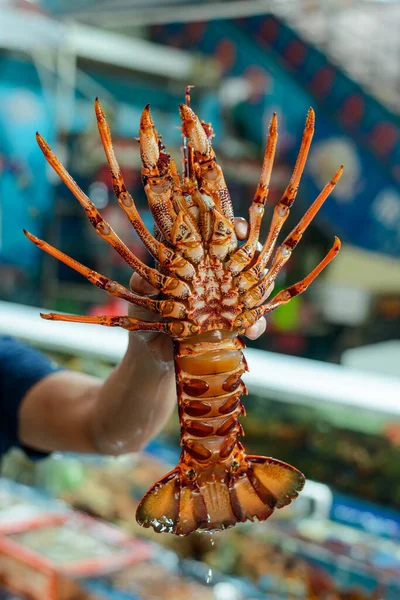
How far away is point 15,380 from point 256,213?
47.5 inches

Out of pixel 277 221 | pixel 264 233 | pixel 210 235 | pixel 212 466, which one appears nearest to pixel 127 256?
pixel 210 235

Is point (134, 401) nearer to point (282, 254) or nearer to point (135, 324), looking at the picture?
point (135, 324)

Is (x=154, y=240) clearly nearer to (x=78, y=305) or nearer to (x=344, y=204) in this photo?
(x=344, y=204)

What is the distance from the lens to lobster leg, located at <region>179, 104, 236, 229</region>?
113 centimetres

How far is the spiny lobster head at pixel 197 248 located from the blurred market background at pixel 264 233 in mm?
1304

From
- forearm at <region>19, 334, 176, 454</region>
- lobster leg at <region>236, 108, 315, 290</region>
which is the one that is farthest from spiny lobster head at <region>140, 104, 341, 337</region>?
forearm at <region>19, 334, 176, 454</region>

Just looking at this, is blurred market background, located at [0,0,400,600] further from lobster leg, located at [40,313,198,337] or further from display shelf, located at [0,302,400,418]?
lobster leg, located at [40,313,198,337]

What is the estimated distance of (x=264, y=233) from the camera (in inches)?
143

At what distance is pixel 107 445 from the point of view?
5.72ft

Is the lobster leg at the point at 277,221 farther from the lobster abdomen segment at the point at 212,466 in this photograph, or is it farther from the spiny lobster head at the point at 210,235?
the lobster abdomen segment at the point at 212,466

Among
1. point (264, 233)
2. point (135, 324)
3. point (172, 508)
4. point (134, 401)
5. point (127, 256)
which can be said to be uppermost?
point (264, 233)

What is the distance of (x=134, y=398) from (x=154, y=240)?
502mm

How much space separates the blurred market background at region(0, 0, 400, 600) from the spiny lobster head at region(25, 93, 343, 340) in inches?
51.3

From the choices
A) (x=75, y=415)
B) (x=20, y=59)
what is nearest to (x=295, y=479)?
(x=75, y=415)
